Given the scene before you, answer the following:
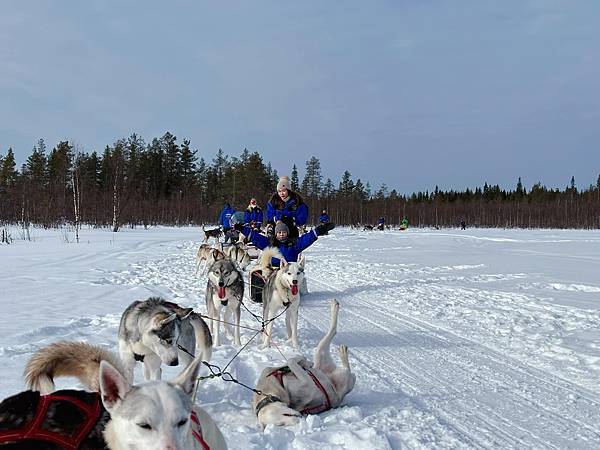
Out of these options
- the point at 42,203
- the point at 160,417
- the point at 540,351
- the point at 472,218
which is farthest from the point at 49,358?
the point at 472,218

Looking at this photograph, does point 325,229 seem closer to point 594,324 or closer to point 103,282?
point 594,324

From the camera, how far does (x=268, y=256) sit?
7.49m

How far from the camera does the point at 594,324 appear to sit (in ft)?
21.3

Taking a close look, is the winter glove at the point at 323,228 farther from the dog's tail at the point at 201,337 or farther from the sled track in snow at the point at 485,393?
the dog's tail at the point at 201,337

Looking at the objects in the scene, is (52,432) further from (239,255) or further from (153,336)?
(239,255)

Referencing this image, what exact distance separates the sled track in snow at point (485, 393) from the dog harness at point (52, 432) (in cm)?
232

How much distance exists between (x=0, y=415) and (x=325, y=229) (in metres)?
5.59

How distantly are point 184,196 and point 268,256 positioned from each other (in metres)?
48.9

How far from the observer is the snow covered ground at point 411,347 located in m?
3.26

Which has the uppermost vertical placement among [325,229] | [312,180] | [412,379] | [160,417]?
[312,180]

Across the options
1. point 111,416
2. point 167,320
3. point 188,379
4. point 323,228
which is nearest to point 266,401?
point 167,320

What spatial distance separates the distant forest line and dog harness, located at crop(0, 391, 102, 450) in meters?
27.9

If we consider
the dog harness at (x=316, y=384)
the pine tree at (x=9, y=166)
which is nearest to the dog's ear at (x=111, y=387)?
the dog harness at (x=316, y=384)

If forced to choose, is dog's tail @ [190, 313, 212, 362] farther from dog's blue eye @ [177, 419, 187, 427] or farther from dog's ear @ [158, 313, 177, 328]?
dog's blue eye @ [177, 419, 187, 427]
